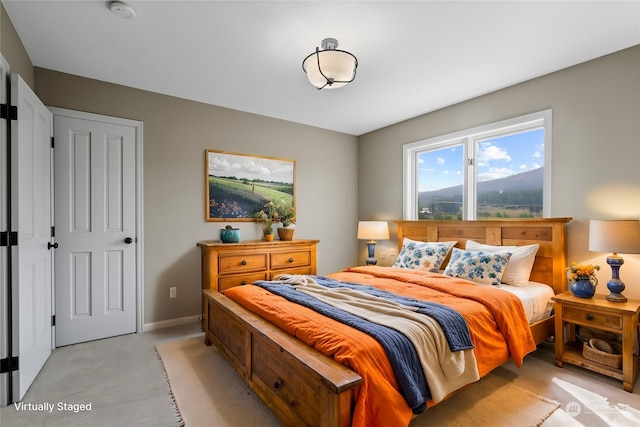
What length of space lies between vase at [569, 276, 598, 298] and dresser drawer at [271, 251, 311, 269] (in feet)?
9.10

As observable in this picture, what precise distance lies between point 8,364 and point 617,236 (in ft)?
14.2

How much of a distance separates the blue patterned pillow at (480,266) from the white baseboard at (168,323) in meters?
2.89

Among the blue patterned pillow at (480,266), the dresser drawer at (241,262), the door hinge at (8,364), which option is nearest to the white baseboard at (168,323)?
the dresser drawer at (241,262)

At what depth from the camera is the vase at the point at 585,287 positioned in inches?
100

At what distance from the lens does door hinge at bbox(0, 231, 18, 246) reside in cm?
201

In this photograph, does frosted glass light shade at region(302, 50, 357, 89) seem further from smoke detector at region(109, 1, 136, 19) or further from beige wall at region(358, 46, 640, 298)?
beige wall at region(358, 46, 640, 298)

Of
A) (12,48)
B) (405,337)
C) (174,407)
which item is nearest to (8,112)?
(12,48)

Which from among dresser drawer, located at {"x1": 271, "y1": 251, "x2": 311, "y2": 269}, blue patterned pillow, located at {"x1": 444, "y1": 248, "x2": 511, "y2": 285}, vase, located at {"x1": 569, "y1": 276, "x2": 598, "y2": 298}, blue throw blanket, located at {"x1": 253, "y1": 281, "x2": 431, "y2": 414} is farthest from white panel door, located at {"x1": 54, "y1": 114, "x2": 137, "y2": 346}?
vase, located at {"x1": 569, "y1": 276, "x2": 598, "y2": 298}

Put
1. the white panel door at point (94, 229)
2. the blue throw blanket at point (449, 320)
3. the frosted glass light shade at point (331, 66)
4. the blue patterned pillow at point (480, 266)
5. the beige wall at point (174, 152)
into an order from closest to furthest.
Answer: the blue throw blanket at point (449, 320) < the frosted glass light shade at point (331, 66) < the blue patterned pillow at point (480, 266) < the white panel door at point (94, 229) < the beige wall at point (174, 152)

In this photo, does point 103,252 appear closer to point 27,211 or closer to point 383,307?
point 27,211

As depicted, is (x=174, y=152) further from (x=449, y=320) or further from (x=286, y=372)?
(x=449, y=320)

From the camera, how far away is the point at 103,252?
3.23 meters

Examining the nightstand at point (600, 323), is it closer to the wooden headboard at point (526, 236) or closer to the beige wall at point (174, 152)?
the wooden headboard at point (526, 236)

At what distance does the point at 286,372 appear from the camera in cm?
176
